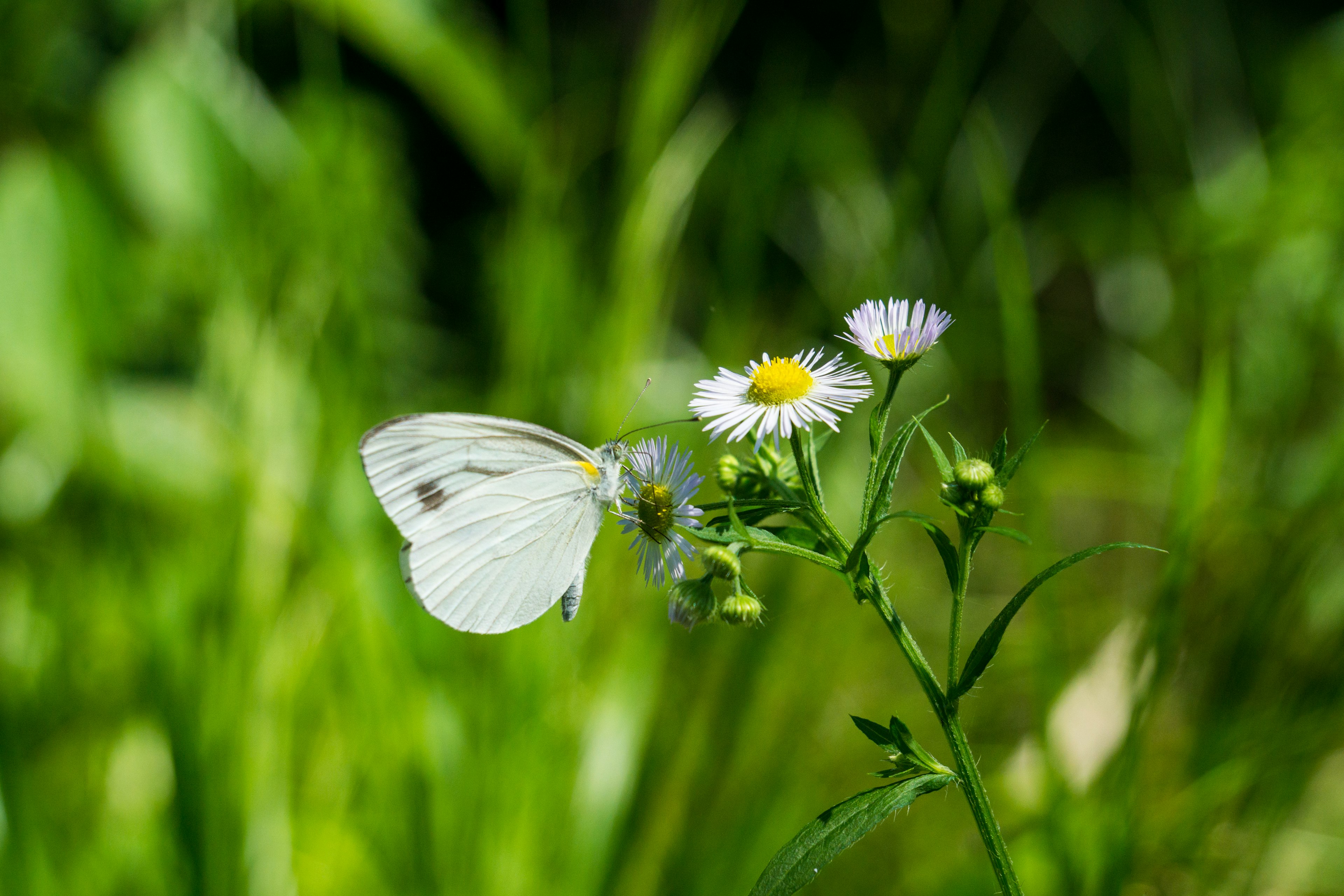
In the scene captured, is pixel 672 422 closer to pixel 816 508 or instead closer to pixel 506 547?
pixel 816 508

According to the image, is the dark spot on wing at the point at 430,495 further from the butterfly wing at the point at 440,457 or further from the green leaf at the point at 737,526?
the green leaf at the point at 737,526

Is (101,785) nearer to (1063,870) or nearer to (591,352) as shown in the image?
(591,352)

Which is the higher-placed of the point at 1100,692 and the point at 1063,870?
the point at 1100,692

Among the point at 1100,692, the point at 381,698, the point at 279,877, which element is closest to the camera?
the point at 279,877

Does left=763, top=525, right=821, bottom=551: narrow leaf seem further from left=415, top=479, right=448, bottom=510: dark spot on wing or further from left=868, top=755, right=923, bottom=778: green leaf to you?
left=415, top=479, right=448, bottom=510: dark spot on wing

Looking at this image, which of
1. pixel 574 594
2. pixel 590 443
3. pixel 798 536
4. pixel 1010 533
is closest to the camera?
pixel 1010 533

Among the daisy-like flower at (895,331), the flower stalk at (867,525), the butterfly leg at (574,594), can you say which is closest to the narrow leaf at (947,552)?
the flower stalk at (867,525)

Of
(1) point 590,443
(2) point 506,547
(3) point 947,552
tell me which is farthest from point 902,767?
(1) point 590,443

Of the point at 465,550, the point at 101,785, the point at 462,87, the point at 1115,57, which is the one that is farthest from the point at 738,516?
the point at 1115,57

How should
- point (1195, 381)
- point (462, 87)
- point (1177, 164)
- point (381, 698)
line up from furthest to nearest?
point (1177, 164) → point (1195, 381) → point (462, 87) → point (381, 698)
